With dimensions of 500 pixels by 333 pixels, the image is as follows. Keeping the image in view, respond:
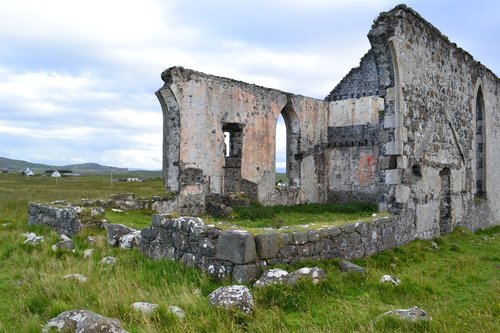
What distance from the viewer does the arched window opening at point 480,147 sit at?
14898 millimetres

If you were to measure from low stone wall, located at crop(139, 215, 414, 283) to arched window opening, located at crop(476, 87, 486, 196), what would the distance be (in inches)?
320

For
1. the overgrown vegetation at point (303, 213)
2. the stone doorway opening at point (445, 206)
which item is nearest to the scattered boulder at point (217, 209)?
the overgrown vegetation at point (303, 213)

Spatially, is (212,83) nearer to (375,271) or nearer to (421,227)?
(421,227)

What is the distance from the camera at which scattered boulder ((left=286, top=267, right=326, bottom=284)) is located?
19.2 ft

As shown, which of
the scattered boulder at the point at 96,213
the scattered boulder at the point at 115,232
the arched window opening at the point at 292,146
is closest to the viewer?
the scattered boulder at the point at 115,232

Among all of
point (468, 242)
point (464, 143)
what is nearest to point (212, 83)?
point (464, 143)

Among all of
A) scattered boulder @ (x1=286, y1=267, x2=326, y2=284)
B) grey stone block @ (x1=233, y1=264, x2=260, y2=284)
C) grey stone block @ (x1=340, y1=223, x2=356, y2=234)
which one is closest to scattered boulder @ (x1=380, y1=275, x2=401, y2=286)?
scattered boulder @ (x1=286, y1=267, x2=326, y2=284)

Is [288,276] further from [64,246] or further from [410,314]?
[64,246]

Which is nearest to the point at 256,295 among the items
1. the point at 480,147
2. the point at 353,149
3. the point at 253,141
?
the point at 253,141

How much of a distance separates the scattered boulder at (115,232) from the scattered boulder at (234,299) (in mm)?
4136

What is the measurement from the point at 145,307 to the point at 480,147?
13.6 m

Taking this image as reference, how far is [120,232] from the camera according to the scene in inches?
352

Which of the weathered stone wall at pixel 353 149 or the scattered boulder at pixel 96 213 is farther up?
the weathered stone wall at pixel 353 149

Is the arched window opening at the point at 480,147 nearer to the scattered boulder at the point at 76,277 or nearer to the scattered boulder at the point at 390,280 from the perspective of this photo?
the scattered boulder at the point at 390,280
